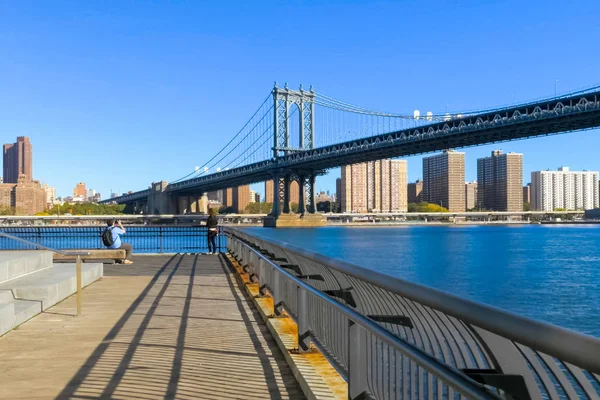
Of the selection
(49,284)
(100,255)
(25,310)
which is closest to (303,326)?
(25,310)

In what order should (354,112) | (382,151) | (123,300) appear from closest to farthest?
(123,300) → (382,151) → (354,112)

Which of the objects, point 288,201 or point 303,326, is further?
point 288,201

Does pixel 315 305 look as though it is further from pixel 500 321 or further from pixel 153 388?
pixel 500 321

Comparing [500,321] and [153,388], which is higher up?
[500,321]

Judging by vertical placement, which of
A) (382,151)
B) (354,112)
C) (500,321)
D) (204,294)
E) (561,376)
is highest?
(354,112)

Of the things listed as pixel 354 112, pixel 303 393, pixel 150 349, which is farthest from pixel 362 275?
pixel 354 112

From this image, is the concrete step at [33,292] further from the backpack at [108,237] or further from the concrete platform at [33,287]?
the backpack at [108,237]

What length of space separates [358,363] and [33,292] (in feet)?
19.0

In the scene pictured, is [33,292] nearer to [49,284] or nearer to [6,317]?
A: [49,284]

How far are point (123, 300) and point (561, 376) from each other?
787 centimetres

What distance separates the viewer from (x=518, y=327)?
192 centimetres

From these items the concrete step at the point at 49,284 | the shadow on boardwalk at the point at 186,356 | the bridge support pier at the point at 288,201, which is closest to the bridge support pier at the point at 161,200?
the bridge support pier at the point at 288,201

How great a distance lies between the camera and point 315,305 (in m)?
5.35

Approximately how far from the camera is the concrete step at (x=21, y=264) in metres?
8.50
